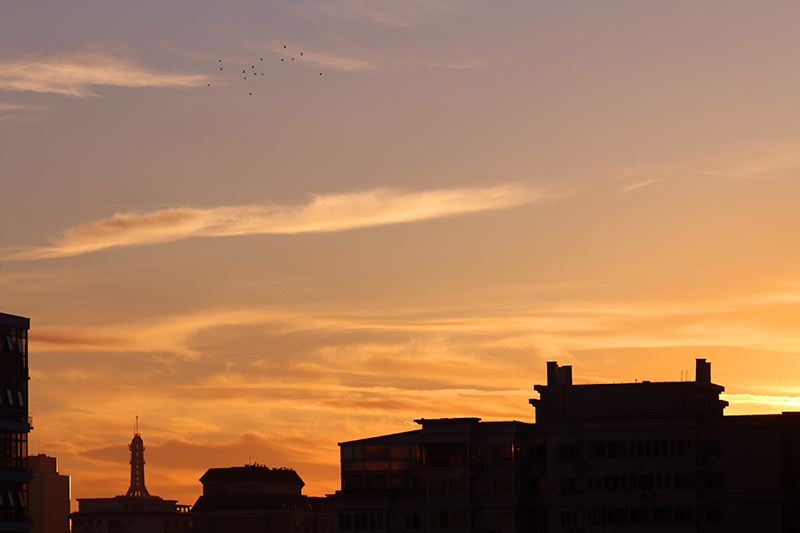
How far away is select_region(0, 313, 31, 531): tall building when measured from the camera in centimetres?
13038

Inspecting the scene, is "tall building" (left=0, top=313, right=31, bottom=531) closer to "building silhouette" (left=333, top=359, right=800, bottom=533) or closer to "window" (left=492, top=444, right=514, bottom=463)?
"building silhouette" (left=333, top=359, right=800, bottom=533)

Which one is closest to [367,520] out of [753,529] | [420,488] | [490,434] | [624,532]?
[420,488]

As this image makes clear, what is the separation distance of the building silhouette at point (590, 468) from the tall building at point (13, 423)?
44.5 m

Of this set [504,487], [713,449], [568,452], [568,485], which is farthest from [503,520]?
[713,449]

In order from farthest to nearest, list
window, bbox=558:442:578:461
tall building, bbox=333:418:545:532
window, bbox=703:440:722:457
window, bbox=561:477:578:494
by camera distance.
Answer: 1. tall building, bbox=333:418:545:532
2. window, bbox=558:442:578:461
3. window, bbox=561:477:578:494
4. window, bbox=703:440:722:457

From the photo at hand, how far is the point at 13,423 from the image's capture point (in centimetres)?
13062

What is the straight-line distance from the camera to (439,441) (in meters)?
161

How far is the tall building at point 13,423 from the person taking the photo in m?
130

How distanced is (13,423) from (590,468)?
64582mm

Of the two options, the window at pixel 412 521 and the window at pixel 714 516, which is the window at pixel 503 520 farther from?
the window at pixel 714 516

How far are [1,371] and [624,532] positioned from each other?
70748 mm

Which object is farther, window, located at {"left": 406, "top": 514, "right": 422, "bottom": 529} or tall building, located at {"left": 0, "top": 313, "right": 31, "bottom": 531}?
window, located at {"left": 406, "top": 514, "right": 422, "bottom": 529}

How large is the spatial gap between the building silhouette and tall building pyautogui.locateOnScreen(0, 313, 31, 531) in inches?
1752

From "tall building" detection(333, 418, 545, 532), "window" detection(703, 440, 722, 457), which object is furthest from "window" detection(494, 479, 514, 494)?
"window" detection(703, 440, 722, 457)
